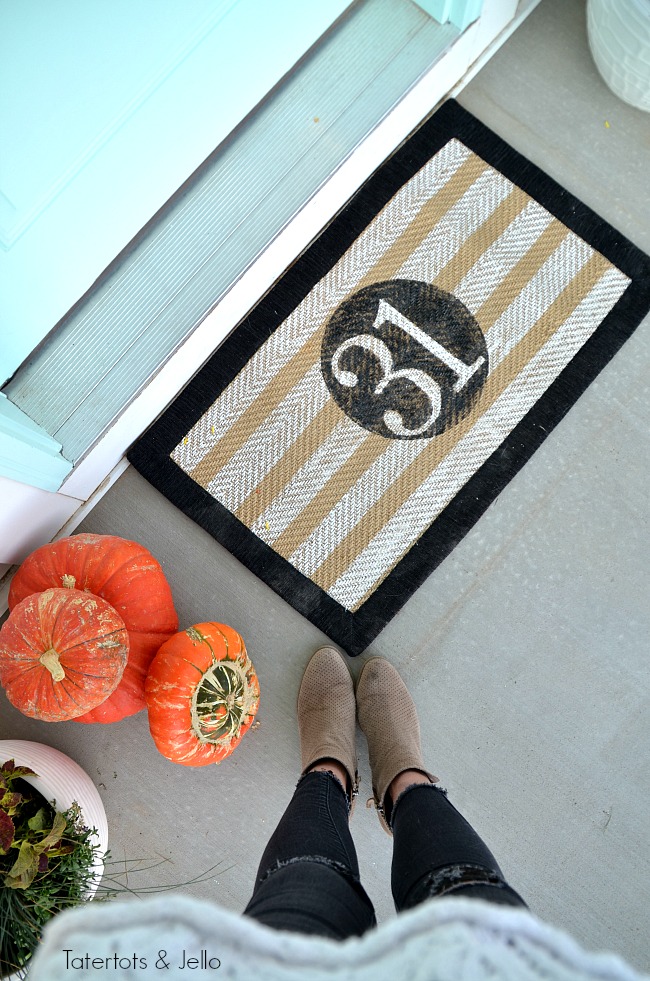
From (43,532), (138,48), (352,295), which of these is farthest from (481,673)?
(138,48)

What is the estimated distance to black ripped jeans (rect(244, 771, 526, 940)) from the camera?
30.7 inches

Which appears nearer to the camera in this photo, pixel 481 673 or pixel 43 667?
pixel 43 667

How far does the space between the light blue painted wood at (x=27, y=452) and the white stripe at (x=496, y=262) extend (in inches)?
37.4

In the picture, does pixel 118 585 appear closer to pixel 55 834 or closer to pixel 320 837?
pixel 55 834

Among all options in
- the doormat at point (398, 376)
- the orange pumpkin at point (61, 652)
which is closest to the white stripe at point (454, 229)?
the doormat at point (398, 376)

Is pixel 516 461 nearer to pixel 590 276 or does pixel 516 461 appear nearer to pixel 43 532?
pixel 590 276

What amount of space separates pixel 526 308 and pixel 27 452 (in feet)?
3.64

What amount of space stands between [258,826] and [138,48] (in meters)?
1.52

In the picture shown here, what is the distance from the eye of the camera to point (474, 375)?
155 cm

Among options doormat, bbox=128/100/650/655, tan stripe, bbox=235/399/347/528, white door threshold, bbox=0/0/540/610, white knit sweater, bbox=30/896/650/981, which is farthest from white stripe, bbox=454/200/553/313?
white knit sweater, bbox=30/896/650/981

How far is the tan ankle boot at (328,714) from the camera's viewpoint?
1.38 metres

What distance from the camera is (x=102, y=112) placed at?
1.08 meters

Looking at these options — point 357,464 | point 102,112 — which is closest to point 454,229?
point 357,464

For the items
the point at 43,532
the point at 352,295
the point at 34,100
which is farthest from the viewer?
the point at 352,295
